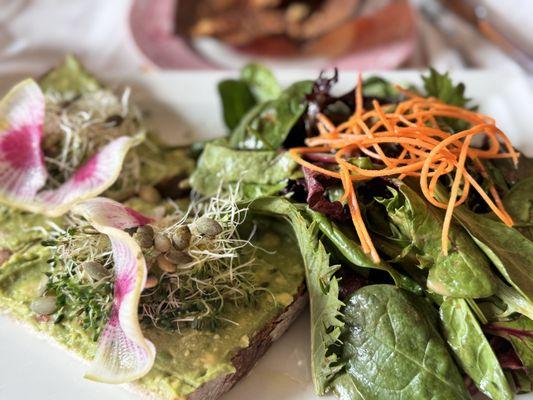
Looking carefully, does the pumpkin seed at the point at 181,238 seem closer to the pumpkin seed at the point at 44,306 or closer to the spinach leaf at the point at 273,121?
the pumpkin seed at the point at 44,306

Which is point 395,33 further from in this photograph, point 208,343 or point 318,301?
point 208,343

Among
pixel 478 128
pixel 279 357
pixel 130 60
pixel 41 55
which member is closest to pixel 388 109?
pixel 478 128

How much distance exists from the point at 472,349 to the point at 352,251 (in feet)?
1.69

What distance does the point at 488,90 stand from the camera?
3.44m

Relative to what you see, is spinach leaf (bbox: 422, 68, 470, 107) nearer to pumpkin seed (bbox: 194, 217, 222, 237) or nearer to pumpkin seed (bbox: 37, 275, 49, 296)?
pumpkin seed (bbox: 194, 217, 222, 237)

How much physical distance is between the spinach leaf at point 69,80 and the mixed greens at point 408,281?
1351 millimetres

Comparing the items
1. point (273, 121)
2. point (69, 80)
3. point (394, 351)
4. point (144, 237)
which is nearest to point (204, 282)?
point (144, 237)

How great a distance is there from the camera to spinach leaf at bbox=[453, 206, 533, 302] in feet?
6.80

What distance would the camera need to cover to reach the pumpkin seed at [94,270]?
6.78 feet

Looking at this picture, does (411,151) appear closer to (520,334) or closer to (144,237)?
(520,334)

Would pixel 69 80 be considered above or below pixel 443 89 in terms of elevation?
below

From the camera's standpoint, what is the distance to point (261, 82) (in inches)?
130

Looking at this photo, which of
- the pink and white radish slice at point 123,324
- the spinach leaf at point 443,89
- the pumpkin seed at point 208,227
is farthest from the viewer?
the spinach leaf at point 443,89

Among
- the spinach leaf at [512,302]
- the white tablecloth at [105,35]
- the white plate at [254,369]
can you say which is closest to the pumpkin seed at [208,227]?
the white plate at [254,369]
